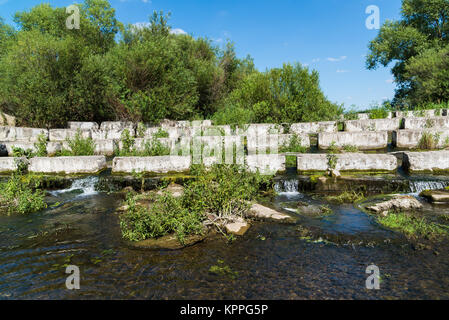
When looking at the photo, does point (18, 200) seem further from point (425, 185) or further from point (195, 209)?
point (425, 185)

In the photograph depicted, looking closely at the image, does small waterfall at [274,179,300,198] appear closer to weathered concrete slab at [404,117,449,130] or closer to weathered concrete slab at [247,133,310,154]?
weathered concrete slab at [247,133,310,154]

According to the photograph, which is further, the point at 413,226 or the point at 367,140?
the point at 367,140

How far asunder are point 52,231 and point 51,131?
30.5 ft

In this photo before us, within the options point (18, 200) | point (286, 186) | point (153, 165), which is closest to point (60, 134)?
point (153, 165)

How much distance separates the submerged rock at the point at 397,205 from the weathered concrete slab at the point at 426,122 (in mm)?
7593

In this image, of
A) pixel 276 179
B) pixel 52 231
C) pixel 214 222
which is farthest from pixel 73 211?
pixel 276 179

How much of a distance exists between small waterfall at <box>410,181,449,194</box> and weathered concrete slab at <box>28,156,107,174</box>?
29.8ft

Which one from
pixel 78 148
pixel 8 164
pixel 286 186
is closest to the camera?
pixel 286 186

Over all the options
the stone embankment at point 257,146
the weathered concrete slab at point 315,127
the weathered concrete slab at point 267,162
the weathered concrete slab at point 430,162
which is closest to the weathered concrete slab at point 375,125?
the stone embankment at point 257,146

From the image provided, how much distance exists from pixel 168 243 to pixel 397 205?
4.71 m

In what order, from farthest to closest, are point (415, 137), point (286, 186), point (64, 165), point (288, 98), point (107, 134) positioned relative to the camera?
point (288, 98), point (107, 134), point (415, 137), point (64, 165), point (286, 186)

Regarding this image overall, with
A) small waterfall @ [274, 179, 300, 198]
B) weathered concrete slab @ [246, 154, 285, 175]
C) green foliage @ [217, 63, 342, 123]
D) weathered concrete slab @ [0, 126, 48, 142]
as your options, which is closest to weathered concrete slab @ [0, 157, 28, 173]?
weathered concrete slab @ [0, 126, 48, 142]

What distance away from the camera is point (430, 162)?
8.16 meters

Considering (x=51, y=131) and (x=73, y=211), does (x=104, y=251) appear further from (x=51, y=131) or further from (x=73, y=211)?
(x=51, y=131)
